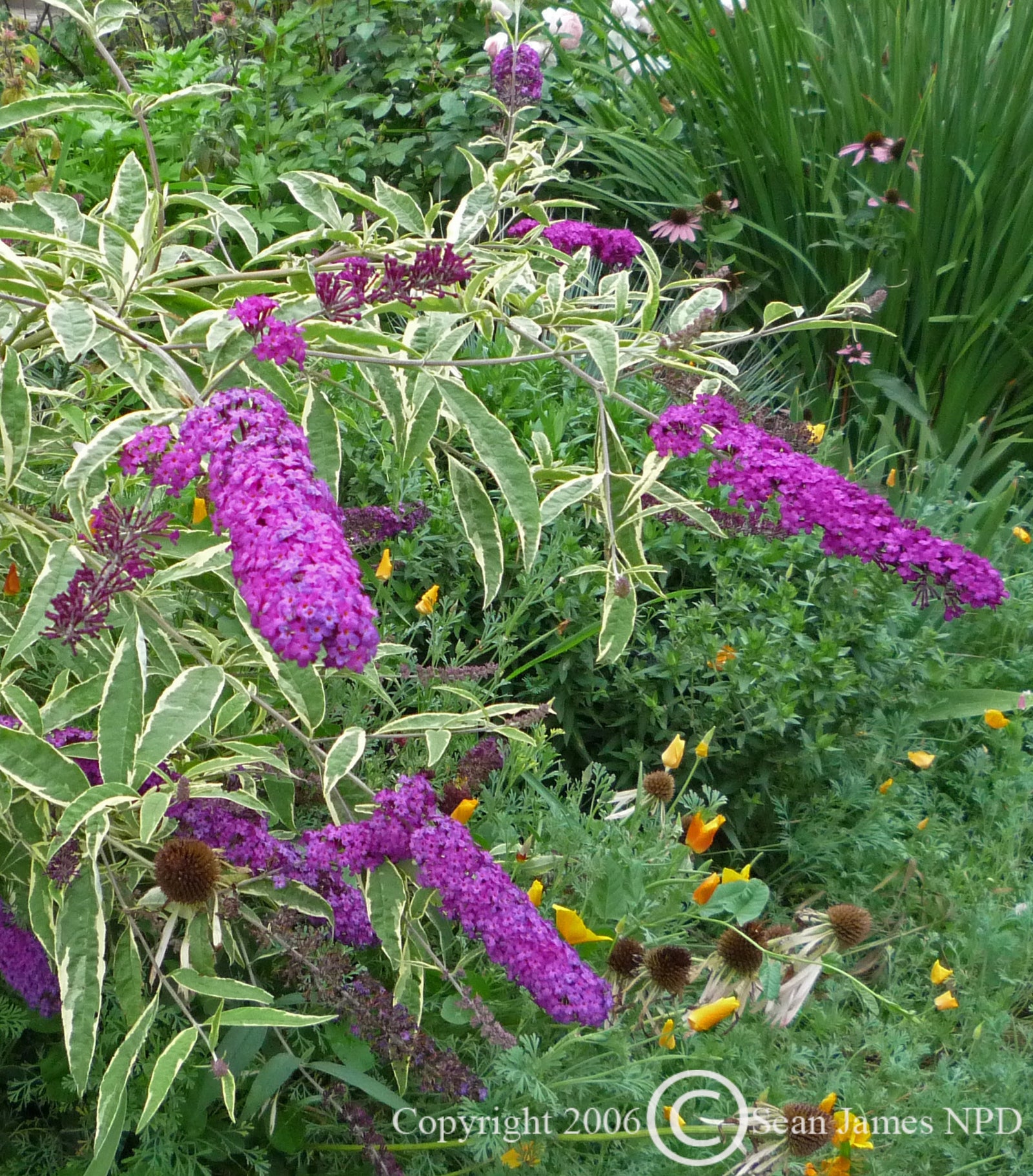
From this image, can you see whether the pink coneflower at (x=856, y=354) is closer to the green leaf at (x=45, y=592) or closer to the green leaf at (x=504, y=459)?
the green leaf at (x=504, y=459)

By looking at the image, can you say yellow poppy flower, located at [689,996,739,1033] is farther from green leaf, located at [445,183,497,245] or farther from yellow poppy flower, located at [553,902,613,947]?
green leaf, located at [445,183,497,245]

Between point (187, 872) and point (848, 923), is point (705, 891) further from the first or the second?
point (187, 872)

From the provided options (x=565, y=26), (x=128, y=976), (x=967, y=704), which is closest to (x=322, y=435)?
(x=128, y=976)

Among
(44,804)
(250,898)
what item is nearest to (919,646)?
(250,898)

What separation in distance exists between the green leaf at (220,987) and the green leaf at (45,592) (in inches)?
14.7

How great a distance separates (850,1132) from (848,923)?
0.45m

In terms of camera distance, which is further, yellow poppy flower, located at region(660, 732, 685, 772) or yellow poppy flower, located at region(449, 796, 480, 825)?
yellow poppy flower, located at region(660, 732, 685, 772)

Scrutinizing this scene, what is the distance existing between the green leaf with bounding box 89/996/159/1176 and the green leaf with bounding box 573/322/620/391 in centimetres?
92

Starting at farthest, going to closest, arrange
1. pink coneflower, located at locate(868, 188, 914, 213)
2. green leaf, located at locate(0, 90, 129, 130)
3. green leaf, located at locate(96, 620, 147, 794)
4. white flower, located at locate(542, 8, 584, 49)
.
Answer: white flower, located at locate(542, 8, 584, 49) < pink coneflower, located at locate(868, 188, 914, 213) < green leaf, located at locate(0, 90, 129, 130) < green leaf, located at locate(96, 620, 147, 794)

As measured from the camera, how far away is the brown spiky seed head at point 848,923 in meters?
1.79

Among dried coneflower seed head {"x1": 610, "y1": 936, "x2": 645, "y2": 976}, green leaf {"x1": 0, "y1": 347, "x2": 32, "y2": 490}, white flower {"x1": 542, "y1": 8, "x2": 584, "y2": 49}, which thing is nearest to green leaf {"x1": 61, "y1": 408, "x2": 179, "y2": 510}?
green leaf {"x1": 0, "y1": 347, "x2": 32, "y2": 490}

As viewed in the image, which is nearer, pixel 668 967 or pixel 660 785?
pixel 668 967

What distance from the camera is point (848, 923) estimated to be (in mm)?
1790

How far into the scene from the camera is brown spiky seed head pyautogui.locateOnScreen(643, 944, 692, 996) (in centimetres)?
157
